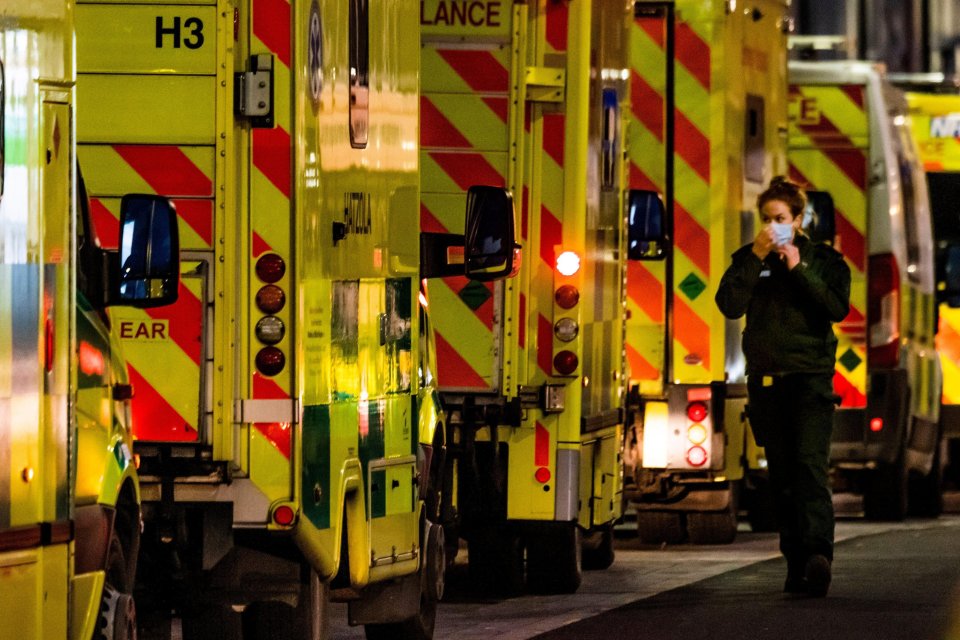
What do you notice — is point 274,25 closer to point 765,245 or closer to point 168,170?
point 168,170

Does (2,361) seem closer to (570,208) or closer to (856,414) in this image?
(570,208)

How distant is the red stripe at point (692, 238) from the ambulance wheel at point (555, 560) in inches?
108

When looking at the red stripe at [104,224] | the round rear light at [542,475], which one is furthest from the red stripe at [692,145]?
the red stripe at [104,224]

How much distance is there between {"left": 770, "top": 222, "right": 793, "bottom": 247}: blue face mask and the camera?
12.1m

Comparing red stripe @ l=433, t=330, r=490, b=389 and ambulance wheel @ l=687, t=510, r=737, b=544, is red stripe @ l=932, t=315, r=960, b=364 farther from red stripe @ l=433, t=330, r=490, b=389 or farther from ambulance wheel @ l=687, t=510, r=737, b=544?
red stripe @ l=433, t=330, r=490, b=389

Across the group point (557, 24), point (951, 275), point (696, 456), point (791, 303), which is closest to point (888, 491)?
point (951, 275)

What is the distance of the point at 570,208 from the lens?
12.3 m

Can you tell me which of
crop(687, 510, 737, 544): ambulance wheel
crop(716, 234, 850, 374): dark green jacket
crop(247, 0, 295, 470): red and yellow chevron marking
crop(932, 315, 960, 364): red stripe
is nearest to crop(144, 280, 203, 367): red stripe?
crop(247, 0, 295, 470): red and yellow chevron marking

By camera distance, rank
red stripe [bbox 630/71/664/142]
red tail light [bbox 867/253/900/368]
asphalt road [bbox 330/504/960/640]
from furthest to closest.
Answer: red tail light [bbox 867/253/900/368], red stripe [bbox 630/71/664/142], asphalt road [bbox 330/504/960/640]

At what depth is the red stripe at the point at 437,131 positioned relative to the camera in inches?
478

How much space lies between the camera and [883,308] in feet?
56.2

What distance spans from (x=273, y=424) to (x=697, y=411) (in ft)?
21.2

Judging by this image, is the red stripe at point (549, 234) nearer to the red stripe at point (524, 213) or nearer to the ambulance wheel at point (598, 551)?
the red stripe at point (524, 213)

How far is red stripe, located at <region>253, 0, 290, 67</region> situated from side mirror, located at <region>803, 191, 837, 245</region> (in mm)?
8003
